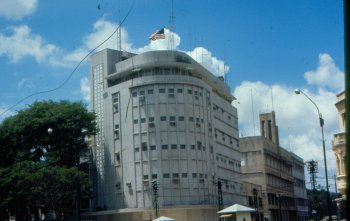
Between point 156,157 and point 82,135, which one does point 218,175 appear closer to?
point 156,157

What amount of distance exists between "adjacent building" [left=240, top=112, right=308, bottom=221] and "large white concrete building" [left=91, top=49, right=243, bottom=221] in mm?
19714

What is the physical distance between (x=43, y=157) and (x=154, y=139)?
13605 mm

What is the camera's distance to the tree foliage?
57.3m

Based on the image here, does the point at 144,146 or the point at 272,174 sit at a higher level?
the point at 144,146

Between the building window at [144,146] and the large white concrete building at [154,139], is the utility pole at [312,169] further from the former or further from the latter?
the building window at [144,146]

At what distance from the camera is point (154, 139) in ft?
A: 204

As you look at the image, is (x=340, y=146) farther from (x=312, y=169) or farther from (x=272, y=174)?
(x=272, y=174)

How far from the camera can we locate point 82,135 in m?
64.7

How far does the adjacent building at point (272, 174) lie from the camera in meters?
89.9

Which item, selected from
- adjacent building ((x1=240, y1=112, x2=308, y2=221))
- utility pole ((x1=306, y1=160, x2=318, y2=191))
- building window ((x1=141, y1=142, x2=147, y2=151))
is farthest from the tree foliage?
utility pole ((x1=306, y1=160, x2=318, y2=191))

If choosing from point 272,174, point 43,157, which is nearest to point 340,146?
point 43,157

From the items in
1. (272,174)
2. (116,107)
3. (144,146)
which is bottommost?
(272,174)

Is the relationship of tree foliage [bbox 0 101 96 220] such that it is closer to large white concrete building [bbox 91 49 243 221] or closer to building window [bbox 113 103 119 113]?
building window [bbox 113 103 119 113]

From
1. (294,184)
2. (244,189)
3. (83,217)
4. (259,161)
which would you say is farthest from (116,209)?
(294,184)
